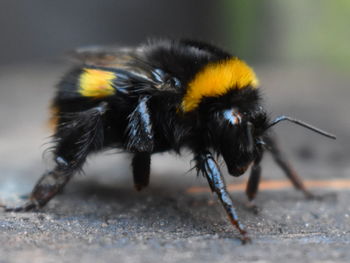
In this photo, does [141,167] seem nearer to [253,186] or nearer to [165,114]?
[165,114]

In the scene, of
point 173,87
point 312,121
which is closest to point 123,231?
point 173,87

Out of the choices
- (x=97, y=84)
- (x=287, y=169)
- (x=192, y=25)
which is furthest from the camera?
(x=192, y=25)

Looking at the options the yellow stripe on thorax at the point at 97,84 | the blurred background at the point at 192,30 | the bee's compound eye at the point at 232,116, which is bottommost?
the blurred background at the point at 192,30

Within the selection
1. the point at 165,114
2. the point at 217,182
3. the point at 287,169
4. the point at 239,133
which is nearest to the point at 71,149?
the point at 165,114

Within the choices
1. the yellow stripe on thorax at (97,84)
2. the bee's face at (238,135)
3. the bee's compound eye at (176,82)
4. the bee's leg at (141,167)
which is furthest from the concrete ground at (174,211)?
the bee's compound eye at (176,82)

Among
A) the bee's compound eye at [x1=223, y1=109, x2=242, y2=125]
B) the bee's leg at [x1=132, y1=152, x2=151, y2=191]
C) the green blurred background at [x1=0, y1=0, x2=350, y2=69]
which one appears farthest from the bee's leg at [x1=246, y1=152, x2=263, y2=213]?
the green blurred background at [x1=0, y1=0, x2=350, y2=69]

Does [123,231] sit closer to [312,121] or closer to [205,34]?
[312,121]

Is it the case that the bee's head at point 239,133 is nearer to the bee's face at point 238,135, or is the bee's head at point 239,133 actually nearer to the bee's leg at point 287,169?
the bee's face at point 238,135
